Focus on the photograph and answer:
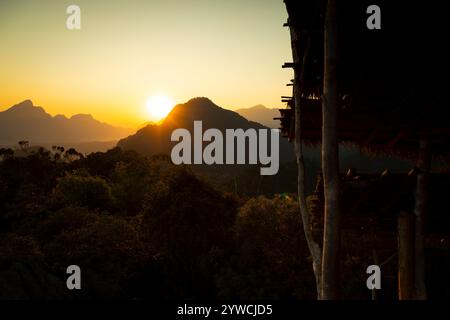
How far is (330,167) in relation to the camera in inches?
183

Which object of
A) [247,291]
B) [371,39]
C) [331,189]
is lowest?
[247,291]

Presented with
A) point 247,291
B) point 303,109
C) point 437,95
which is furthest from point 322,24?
point 247,291

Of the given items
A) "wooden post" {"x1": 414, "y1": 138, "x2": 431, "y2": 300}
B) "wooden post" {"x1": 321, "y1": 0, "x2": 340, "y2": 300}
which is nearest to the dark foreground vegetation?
"wooden post" {"x1": 414, "y1": 138, "x2": 431, "y2": 300}

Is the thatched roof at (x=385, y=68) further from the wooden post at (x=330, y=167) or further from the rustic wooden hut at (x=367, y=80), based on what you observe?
the wooden post at (x=330, y=167)

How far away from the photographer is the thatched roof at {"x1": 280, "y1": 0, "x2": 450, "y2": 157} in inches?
164

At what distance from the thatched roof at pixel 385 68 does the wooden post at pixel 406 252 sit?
1254 millimetres

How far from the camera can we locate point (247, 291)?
1784 centimetres

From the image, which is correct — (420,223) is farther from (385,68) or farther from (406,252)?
(385,68)

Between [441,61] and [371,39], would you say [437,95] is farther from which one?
[371,39]

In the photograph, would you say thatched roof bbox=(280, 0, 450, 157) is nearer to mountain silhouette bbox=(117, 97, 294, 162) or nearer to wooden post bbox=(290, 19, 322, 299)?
wooden post bbox=(290, 19, 322, 299)

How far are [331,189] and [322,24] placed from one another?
88.9 inches

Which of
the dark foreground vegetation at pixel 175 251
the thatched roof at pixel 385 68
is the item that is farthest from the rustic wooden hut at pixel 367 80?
the dark foreground vegetation at pixel 175 251

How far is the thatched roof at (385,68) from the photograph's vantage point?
4.18 meters

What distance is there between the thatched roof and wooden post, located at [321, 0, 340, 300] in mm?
162
